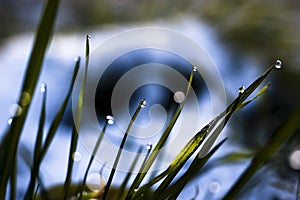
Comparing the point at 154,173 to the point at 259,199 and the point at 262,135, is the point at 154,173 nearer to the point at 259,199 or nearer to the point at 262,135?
the point at 259,199

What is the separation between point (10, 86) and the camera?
1.30ft

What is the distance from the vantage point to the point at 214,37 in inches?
21.7

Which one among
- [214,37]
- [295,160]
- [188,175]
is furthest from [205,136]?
[214,37]

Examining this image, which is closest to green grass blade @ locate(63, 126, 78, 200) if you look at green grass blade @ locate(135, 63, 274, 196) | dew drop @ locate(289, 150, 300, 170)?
green grass blade @ locate(135, 63, 274, 196)

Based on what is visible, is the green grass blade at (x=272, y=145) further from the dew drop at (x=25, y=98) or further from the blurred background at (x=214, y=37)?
the blurred background at (x=214, y=37)

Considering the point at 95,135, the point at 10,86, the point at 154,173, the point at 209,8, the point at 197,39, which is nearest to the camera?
the point at 154,173

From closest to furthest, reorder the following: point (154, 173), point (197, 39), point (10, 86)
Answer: point (154, 173), point (10, 86), point (197, 39)

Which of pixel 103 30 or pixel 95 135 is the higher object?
pixel 103 30

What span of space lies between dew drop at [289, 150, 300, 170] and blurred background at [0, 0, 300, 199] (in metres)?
0.08

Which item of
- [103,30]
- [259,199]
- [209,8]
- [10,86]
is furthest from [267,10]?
[259,199]

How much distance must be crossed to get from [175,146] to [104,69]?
0.78 feet

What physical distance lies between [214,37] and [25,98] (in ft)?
1.53

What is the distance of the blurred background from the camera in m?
0.38

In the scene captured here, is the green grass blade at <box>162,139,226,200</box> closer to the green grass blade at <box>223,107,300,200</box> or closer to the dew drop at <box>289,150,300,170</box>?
the green grass blade at <box>223,107,300,200</box>
